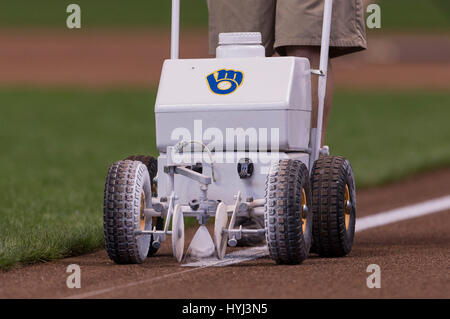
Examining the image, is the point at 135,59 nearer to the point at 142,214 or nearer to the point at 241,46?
the point at 241,46

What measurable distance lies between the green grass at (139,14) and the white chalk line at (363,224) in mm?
35406

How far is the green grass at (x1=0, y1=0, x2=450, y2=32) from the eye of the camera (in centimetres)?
4521

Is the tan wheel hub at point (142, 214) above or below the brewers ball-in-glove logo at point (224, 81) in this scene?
below

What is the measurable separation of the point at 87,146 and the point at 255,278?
29.4 feet

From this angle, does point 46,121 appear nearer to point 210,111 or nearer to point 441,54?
point 210,111

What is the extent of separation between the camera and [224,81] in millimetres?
Result: 4805

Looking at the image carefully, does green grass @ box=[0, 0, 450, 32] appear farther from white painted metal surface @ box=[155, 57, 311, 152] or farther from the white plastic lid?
Result: white painted metal surface @ box=[155, 57, 311, 152]

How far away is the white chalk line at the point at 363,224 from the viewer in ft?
13.7

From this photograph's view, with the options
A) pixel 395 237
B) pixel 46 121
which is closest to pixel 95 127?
pixel 46 121

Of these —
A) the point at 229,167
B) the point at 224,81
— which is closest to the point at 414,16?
the point at 224,81

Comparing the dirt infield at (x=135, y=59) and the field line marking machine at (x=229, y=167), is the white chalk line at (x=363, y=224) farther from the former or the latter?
the dirt infield at (x=135, y=59)

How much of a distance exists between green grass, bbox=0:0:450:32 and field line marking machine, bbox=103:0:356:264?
38.3 m

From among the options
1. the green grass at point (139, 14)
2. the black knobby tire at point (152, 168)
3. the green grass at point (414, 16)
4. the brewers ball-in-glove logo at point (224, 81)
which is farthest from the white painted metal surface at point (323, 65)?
the green grass at point (139, 14)

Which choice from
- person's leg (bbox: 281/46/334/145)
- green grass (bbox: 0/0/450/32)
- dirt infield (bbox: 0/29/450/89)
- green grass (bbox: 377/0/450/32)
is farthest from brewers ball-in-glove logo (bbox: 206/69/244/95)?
green grass (bbox: 0/0/450/32)
